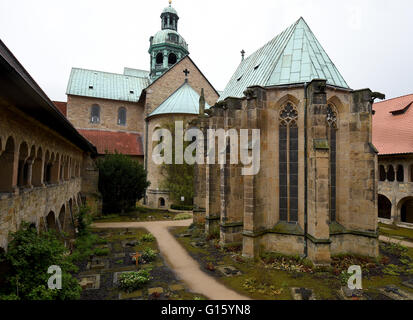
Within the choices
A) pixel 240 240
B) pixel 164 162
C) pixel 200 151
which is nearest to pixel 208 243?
pixel 240 240

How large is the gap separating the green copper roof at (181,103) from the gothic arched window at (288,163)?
48.2ft

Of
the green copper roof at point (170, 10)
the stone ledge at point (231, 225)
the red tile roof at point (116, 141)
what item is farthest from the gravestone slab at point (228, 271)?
the green copper roof at point (170, 10)

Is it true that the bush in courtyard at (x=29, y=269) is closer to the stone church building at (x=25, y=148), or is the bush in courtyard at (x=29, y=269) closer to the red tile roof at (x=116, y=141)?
the stone church building at (x=25, y=148)

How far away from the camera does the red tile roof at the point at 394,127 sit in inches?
736

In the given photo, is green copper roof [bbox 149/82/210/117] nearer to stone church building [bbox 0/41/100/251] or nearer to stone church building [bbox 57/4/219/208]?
stone church building [bbox 57/4/219/208]

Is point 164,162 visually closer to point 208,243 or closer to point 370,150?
point 208,243

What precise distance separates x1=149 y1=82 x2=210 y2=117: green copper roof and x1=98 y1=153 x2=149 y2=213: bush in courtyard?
7.01 metres

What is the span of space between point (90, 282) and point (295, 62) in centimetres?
1225

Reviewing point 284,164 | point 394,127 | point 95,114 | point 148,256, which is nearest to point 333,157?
point 284,164

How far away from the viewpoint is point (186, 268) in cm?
967

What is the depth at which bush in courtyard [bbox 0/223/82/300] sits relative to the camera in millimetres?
5316

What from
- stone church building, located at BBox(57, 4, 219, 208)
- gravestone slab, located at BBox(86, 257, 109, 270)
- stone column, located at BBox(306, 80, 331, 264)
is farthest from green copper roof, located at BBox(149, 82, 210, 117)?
gravestone slab, located at BBox(86, 257, 109, 270)

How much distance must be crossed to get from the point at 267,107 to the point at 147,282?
8.55 meters

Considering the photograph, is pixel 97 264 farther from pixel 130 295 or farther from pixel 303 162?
pixel 303 162
